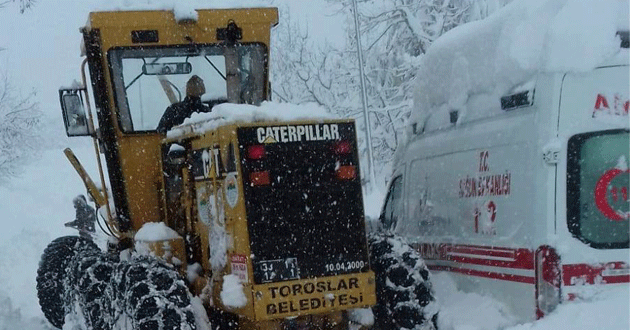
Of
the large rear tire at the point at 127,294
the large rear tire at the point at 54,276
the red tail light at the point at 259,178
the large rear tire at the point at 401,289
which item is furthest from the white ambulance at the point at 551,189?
the large rear tire at the point at 54,276

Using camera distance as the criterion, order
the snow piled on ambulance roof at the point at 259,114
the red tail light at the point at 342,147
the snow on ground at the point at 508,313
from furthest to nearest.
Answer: the red tail light at the point at 342,147 → the snow piled on ambulance roof at the point at 259,114 → the snow on ground at the point at 508,313

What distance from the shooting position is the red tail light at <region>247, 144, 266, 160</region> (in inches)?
204

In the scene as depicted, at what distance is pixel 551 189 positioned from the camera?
5.27 metres

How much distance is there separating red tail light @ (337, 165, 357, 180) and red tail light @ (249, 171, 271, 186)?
49cm

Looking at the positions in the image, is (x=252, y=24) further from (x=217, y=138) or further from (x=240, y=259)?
(x=240, y=259)

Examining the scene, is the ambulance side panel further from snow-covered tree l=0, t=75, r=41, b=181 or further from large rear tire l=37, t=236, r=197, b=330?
snow-covered tree l=0, t=75, r=41, b=181

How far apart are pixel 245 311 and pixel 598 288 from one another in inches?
88.3

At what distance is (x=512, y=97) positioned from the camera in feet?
18.8

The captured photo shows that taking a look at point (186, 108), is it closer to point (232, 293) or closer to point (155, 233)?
point (155, 233)

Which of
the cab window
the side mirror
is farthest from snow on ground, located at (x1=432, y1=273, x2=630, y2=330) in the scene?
the side mirror

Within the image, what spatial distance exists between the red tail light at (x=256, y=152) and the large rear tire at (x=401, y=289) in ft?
4.16

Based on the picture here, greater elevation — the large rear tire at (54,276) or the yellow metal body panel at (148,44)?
the yellow metal body panel at (148,44)

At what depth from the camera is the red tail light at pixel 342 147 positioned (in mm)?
5414

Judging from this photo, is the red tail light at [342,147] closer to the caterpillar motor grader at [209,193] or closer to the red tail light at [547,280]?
the caterpillar motor grader at [209,193]
